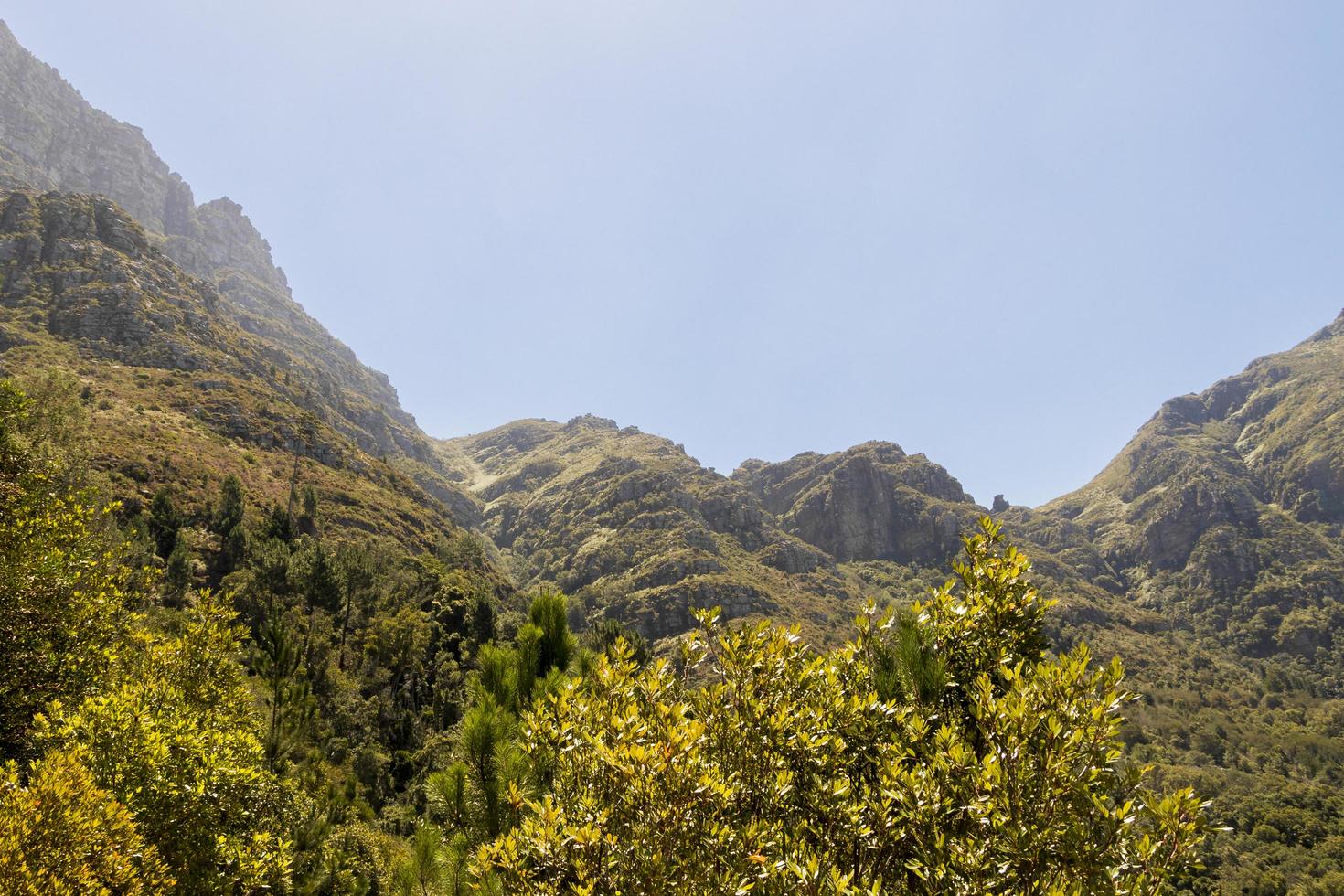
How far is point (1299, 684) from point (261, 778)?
771 feet

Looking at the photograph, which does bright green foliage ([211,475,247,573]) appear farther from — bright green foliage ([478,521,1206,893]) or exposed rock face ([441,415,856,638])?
exposed rock face ([441,415,856,638])

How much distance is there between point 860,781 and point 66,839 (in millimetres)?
8360

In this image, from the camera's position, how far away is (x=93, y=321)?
10281 centimetres

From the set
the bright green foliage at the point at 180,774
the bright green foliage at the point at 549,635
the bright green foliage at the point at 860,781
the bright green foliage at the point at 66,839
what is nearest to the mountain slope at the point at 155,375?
the bright green foliage at the point at 180,774

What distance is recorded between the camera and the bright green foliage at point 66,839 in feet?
18.5

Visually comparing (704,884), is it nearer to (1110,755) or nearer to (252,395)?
(1110,755)

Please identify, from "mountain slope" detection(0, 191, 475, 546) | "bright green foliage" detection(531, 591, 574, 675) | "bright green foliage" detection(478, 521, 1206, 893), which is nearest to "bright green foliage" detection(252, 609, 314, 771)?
"bright green foliage" detection(531, 591, 574, 675)

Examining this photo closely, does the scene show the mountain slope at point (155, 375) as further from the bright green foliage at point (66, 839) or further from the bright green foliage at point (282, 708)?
the bright green foliage at point (66, 839)

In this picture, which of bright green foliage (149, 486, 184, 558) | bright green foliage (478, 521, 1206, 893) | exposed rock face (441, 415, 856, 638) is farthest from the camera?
exposed rock face (441, 415, 856, 638)

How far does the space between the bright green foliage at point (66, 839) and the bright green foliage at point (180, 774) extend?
3.20ft

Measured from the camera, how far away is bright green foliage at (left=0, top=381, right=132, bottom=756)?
1000 cm

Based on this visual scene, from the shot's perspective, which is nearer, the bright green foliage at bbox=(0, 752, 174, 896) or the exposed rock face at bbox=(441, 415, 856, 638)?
the bright green foliage at bbox=(0, 752, 174, 896)

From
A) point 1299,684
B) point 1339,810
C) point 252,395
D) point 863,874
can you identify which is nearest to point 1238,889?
point 1339,810

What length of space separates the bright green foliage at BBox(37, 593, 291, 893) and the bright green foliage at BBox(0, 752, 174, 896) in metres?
0.98
